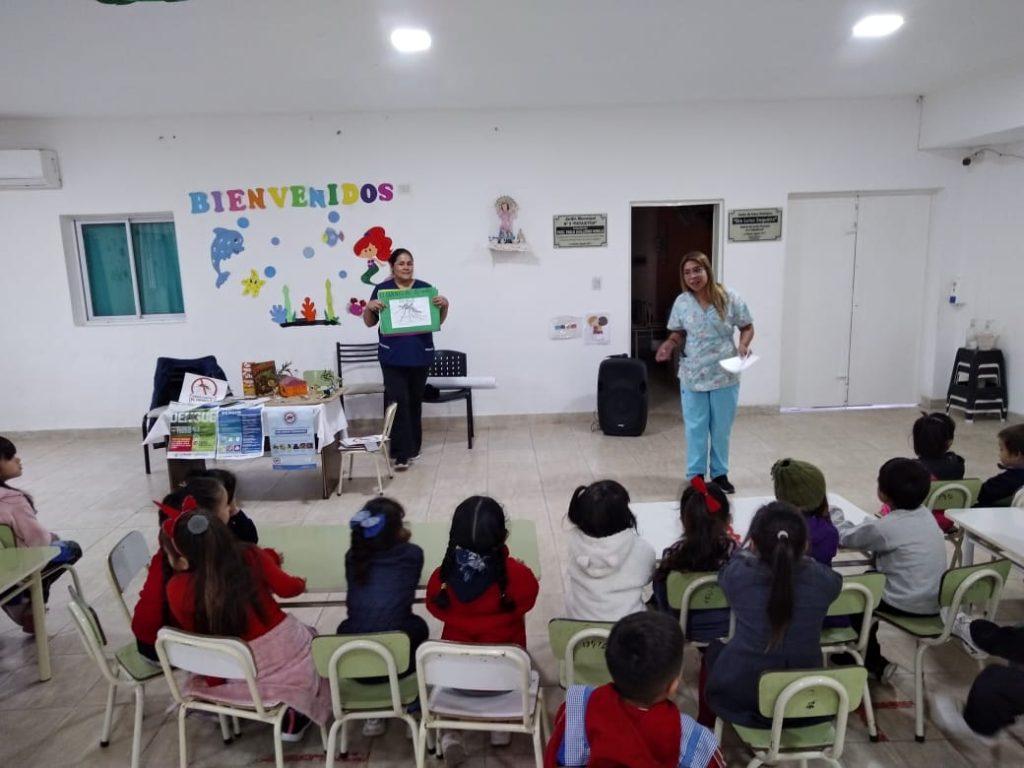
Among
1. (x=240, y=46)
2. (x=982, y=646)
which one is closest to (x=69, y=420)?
(x=240, y=46)

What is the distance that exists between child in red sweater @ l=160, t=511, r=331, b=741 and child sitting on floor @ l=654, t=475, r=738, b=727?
113 cm

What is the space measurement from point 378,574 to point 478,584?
31cm

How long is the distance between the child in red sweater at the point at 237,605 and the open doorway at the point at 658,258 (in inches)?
296

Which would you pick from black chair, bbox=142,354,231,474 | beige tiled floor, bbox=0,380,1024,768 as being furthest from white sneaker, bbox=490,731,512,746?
black chair, bbox=142,354,231,474

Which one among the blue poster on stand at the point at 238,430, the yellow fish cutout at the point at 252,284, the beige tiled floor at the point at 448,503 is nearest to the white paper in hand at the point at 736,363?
the beige tiled floor at the point at 448,503

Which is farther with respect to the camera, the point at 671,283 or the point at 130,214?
the point at 671,283

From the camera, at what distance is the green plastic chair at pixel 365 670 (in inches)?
70.2

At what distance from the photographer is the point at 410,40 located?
4012 millimetres

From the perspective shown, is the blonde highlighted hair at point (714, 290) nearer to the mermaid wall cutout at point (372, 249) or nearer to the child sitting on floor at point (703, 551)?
the child sitting on floor at point (703, 551)

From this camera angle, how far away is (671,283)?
9.77 meters

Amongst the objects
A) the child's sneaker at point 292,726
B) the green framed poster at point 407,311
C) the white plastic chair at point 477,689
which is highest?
the green framed poster at point 407,311

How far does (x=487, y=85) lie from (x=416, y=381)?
2264 millimetres

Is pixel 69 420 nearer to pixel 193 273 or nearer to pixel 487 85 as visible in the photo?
pixel 193 273

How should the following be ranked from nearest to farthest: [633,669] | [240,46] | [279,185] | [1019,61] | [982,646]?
[633,669], [982,646], [240,46], [1019,61], [279,185]
